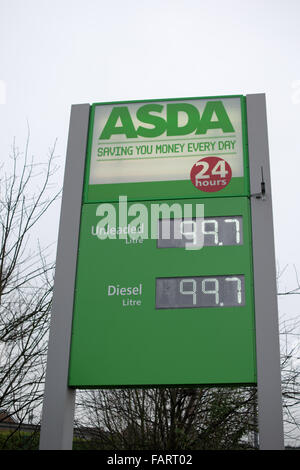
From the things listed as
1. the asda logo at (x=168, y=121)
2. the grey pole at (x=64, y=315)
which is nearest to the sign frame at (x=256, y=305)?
the grey pole at (x=64, y=315)

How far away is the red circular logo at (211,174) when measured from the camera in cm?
704

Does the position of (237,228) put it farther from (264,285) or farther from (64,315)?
(64,315)

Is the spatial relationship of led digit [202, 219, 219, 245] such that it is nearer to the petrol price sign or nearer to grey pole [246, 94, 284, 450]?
the petrol price sign

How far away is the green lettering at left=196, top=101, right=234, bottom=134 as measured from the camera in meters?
7.39

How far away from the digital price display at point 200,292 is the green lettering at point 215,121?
203 centimetres

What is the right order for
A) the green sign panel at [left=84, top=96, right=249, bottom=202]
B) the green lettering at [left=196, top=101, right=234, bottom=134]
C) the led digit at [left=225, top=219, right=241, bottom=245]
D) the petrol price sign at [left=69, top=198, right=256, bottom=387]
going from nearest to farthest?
the petrol price sign at [left=69, top=198, right=256, bottom=387], the led digit at [left=225, top=219, right=241, bottom=245], the green sign panel at [left=84, top=96, right=249, bottom=202], the green lettering at [left=196, top=101, right=234, bottom=134]

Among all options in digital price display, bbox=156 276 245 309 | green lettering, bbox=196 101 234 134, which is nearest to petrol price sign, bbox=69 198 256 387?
digital price display, bbox=156 276 245 309

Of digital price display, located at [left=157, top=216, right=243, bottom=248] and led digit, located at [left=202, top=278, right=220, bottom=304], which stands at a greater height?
digital price display, located at [left=157, top=216, right=243, bottom=248]

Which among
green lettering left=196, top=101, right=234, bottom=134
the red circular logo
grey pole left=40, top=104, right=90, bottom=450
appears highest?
green lettering left=196, top=101, right=234, bottom=134

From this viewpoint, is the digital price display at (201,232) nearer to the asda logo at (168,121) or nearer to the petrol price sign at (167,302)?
the petrol price sign at (167,302)

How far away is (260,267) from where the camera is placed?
21.3ft

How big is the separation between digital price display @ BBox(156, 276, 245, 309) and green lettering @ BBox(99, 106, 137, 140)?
2160 mm

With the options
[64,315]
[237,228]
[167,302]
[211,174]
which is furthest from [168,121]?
[64,315]

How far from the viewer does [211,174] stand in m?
7.10
